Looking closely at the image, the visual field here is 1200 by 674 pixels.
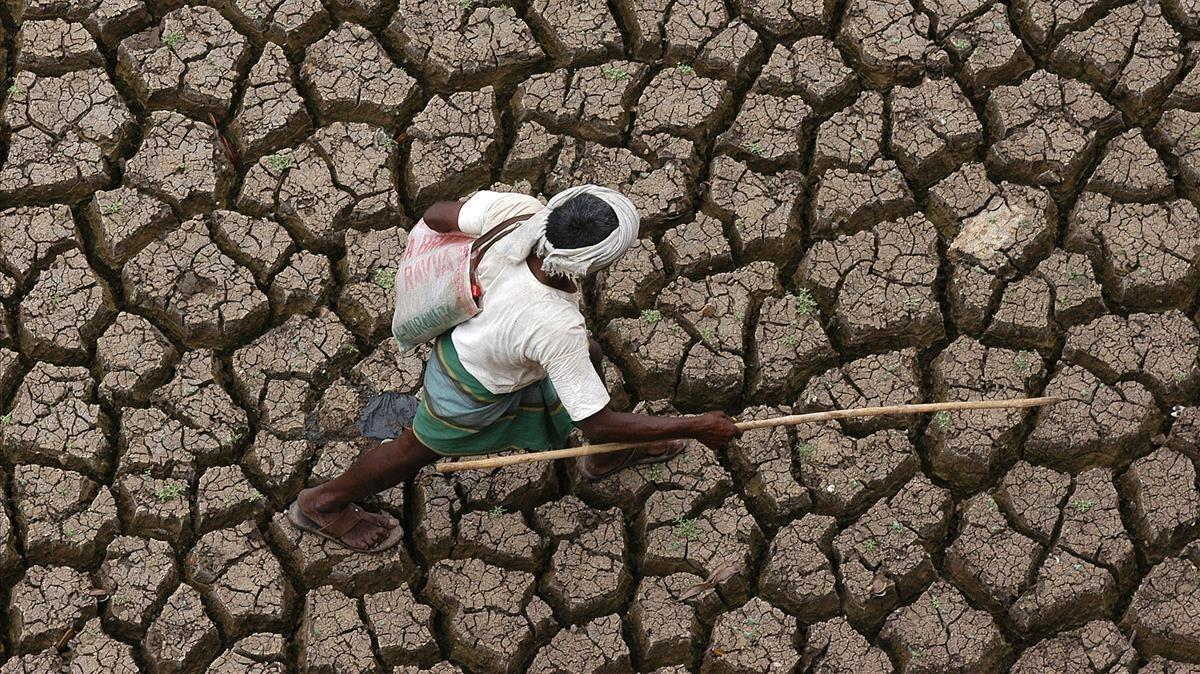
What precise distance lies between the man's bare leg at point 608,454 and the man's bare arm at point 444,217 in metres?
0.60

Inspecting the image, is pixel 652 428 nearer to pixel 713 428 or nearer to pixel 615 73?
pixel 713 428

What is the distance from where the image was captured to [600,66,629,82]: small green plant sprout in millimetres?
5168

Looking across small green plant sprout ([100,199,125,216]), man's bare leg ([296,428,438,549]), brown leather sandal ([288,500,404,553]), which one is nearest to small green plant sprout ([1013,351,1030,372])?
man's bare leg ([296,428,438,549])

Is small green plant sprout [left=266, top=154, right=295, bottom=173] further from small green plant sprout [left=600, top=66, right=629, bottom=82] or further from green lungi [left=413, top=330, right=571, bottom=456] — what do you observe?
green lungi [left=413, top=330, right=571, bottom=456]

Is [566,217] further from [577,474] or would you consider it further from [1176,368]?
[1176,368]

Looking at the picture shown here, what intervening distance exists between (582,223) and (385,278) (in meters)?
1.43

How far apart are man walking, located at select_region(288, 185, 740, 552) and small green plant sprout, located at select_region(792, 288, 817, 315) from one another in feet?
2.24

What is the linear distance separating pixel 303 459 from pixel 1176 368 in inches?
105

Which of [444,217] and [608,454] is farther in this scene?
[608,454]

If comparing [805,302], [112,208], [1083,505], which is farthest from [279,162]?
[1083,505]

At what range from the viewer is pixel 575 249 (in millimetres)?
3594

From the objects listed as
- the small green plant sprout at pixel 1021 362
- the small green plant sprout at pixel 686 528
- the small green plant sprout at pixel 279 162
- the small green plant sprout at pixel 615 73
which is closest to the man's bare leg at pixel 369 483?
the small green plant sprout at pixel 686 528

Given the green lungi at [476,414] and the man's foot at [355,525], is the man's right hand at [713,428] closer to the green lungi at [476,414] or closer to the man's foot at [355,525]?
the green lungi at [476,414]

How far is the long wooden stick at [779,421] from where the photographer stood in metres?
4.14
